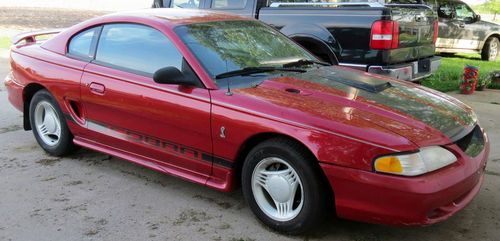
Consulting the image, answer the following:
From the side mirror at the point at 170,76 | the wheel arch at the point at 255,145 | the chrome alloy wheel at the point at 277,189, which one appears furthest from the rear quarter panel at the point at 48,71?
the chrome alloy wheel at the point at 277,189

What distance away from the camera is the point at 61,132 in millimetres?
5055

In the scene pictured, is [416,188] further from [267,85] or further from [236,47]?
[236,47]

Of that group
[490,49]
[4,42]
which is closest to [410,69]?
[490,49]

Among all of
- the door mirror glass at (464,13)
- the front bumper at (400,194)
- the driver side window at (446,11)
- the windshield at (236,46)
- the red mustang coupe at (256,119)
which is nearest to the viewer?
the front bumper at (400,194)

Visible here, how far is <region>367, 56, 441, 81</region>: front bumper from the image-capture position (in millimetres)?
6246

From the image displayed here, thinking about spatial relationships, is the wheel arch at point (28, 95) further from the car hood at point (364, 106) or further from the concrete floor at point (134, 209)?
the car hood at point (364, 106)

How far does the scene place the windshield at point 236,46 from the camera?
4.06 metres

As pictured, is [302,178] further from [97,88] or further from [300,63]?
[97,88]

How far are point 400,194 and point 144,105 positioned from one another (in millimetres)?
2062

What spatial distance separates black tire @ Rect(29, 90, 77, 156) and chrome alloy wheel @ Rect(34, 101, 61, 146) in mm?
22

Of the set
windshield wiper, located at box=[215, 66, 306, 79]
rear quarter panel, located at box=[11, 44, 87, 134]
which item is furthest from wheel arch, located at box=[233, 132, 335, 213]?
rear quarter panel, located at box=[11, 44, 87, 134]

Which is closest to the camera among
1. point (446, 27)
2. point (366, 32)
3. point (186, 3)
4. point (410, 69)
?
point (366, 32)

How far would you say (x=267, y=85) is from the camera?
12.8 feet

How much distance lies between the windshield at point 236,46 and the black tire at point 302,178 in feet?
2.55
